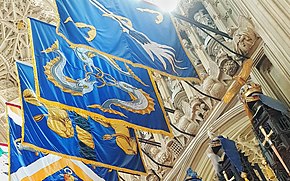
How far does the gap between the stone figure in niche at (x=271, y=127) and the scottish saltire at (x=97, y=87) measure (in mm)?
1712

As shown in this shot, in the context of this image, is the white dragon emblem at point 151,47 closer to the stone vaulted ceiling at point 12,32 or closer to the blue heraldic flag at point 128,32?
the blue heraldic flag at point 128,32

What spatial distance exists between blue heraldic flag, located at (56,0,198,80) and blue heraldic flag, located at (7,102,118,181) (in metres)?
3.35

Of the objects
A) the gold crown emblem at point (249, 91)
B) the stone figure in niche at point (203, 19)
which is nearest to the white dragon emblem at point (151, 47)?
the gold crown emblem at point (249, 91)

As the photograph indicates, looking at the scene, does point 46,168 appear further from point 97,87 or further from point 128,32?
point 128,32

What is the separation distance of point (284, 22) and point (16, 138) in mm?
6603

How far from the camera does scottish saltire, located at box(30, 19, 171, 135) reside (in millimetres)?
7645

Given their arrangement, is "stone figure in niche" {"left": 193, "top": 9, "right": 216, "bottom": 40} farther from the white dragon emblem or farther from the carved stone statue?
the white dragon emblem

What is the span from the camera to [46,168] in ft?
30.9

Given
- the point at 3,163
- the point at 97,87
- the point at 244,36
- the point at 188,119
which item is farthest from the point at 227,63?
the point at 3,163

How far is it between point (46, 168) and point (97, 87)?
2.54 m

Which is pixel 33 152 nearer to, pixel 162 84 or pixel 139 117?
pixel 139 117

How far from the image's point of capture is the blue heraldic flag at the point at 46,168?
9234mm

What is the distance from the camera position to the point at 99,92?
801cm

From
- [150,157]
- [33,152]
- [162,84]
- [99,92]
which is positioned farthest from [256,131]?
[162,84]
